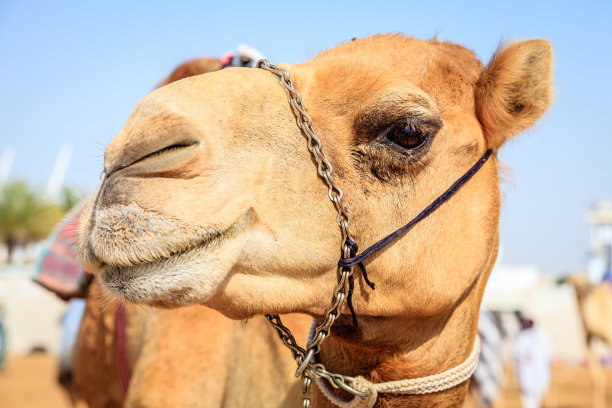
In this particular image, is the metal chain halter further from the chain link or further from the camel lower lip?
the camel lower lip

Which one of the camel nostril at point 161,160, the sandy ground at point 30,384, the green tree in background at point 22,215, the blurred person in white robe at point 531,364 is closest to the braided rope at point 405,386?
the camel nostril at point 161,160

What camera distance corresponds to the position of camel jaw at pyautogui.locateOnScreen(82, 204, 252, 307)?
5.63 feet

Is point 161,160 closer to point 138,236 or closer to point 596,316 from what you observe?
point 138,236

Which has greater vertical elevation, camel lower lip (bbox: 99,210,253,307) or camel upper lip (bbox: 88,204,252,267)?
camel upper lip (bbox: 88,204,252,267)

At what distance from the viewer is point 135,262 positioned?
5.68 feet

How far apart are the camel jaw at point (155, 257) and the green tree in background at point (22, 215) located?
33.9m

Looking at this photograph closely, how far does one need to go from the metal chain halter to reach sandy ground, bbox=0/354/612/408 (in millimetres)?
11321

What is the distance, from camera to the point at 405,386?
7.06 feet

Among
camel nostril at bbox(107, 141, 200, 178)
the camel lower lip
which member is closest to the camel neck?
the camel lower lip

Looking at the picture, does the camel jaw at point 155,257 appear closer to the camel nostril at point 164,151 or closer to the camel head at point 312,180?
the camel head at point 312,180

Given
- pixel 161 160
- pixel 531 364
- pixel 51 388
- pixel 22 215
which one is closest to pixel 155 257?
pixel 161 160

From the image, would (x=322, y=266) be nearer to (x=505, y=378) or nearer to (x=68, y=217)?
(x=68, y=217)

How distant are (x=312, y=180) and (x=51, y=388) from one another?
626 inches

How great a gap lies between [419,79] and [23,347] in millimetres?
22343
